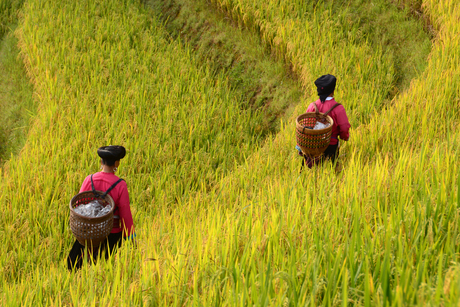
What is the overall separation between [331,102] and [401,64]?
2.80 meters

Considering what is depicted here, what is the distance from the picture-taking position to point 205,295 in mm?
1877

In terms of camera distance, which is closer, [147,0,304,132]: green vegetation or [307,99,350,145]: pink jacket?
[307,99,350,145]: pink jacket

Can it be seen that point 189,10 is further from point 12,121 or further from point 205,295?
point 205,295

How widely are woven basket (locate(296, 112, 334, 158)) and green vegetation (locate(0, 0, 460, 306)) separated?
0.26m

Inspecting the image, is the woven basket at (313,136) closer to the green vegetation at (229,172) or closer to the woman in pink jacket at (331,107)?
the woman in pink jacket at (331,107)

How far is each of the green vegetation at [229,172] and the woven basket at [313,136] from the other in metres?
0.26

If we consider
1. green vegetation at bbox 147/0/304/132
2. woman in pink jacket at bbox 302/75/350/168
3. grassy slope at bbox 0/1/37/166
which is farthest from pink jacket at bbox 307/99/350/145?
grassy slope at bbox 0/1/37/166

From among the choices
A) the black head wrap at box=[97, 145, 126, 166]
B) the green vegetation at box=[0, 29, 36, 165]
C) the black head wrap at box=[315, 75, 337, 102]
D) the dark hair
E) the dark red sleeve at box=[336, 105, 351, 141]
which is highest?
the black head wrap at box=[315, 75, 337, 102]

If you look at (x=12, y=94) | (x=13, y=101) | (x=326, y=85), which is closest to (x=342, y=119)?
(x=326, y=85)

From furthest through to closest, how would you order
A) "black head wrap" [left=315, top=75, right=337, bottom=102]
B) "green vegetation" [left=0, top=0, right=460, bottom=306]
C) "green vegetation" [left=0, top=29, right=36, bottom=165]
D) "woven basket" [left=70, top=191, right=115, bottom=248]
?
"green vegetation" [left=0, top=29, right=36, bottom=165] < "black head wrap" [left=315, top=75, right=337, bottom=102] < "woven basket" [left=70, top=191, right=115, bottom=248] < "green vegetation" [left=0, top=0, right=460, bottom=306]

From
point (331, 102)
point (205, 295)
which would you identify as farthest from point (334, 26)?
point (205, 295)

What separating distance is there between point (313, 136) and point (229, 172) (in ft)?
5.00

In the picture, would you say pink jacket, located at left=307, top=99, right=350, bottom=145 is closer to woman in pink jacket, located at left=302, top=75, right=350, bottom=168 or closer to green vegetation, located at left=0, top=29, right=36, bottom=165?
woman in pink jacket, located at left=302, top=75, right=350, bottom=168

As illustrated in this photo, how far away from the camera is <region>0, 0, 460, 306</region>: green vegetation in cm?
186
